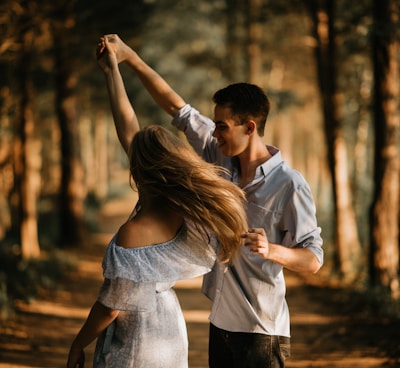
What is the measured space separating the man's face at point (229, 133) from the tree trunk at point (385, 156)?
21.1 ft

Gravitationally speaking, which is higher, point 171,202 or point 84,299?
point 171,202

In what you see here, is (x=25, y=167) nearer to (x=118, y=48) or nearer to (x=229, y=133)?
(x=118, y=48)

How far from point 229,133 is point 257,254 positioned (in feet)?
2.36

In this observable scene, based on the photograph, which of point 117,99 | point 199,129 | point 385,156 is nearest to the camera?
point 117,99

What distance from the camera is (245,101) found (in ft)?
10.7

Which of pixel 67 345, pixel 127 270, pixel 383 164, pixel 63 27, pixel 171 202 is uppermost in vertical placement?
pixel 63 27

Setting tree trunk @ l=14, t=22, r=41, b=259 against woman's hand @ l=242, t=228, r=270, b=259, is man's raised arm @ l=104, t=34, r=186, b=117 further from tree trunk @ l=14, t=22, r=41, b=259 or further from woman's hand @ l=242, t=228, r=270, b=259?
tree trunk @ l=14, t=22, r=41, b=259

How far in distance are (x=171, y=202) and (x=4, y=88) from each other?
11.4 meters

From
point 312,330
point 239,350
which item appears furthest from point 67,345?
point 239,350

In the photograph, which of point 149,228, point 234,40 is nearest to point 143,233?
point 149,228

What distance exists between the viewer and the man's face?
3.26 metres

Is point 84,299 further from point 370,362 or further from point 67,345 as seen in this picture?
point 370,362

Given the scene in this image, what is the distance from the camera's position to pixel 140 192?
2.84 meters

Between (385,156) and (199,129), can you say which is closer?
(199,129)
